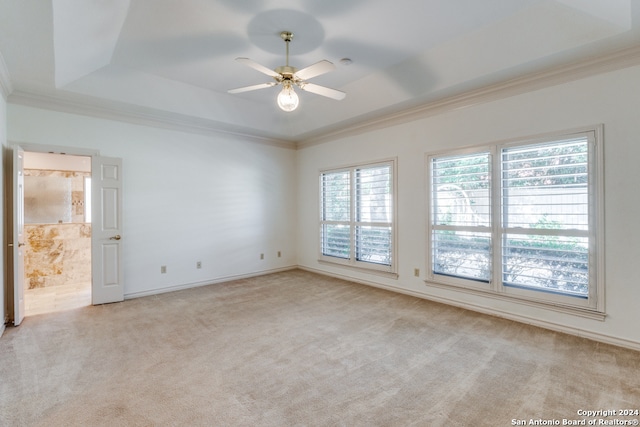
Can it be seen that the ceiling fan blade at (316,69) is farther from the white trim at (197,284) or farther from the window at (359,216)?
the white trim at (197,284)

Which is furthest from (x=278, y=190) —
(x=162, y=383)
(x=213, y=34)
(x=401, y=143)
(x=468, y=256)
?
(x=162, y=383)

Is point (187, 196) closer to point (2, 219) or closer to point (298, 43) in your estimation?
point (2, 219)

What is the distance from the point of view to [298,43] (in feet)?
11.3

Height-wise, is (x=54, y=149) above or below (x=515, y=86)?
below

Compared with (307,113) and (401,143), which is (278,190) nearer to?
(307,113)

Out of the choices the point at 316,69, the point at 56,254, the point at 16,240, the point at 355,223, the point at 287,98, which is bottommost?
the point at 56,254

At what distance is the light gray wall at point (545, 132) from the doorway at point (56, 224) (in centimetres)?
545

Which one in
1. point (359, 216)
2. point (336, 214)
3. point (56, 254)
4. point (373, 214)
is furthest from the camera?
point (336, 214)

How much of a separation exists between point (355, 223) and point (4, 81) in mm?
4957

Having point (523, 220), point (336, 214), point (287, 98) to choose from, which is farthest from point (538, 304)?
point (287, 98)

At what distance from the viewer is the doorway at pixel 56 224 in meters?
5.40

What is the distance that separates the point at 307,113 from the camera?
5555 millimetres

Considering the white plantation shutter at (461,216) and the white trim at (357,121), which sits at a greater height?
the white trim at (357,121)

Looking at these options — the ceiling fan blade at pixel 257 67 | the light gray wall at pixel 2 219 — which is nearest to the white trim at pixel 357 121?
the light gray wall at pixel 2 219
